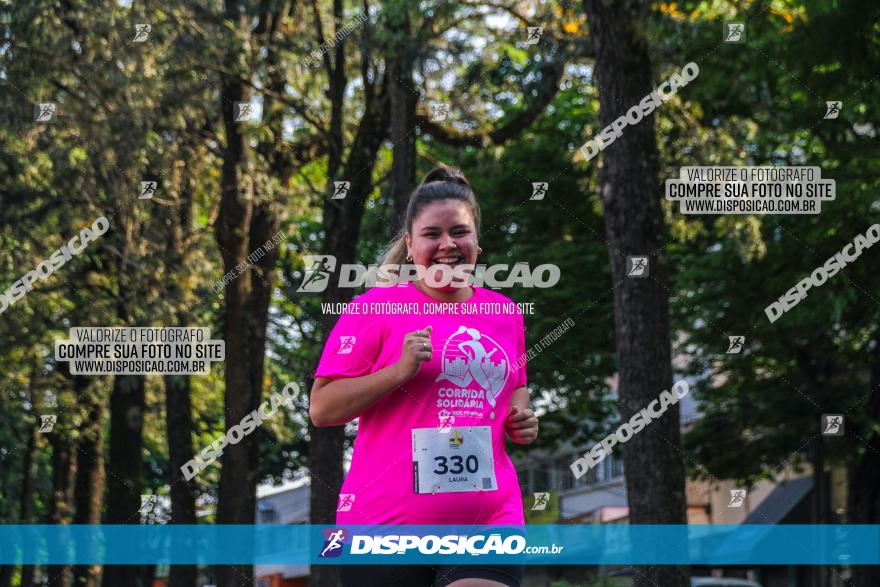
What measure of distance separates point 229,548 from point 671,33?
9.43 m

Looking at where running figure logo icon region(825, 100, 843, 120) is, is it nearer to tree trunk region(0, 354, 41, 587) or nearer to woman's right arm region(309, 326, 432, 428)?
woman's right arm region(309, 326, 432, 428)

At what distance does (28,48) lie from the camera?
15383 millimetres

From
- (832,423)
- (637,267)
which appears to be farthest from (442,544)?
(832,423)

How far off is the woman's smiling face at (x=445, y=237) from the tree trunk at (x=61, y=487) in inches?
832

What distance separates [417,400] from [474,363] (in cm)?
20

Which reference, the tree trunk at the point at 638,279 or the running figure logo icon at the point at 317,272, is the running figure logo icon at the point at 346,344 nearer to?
Result: the tree trunk at the point at 638,279

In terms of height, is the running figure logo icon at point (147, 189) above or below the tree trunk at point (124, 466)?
above

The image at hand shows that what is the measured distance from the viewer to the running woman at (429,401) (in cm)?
365

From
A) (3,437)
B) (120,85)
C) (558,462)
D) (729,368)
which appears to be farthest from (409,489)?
(558,462)

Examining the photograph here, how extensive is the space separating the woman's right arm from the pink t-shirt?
0.05 metres

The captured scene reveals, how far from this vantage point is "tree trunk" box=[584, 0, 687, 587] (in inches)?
430

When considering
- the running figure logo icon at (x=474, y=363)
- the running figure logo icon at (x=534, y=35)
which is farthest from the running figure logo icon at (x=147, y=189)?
the running figure logo icon at (x=474, y=363)

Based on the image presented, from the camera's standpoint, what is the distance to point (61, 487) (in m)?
25.8

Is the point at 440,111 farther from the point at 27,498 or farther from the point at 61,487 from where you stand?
the point at 27,498
